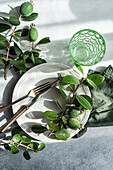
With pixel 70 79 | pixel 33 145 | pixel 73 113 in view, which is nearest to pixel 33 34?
pixel 70 79

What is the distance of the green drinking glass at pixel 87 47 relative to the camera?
2.94 feet

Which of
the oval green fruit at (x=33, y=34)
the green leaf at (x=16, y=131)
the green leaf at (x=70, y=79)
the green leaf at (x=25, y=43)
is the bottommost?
the green leaf at (x=16, y=131)

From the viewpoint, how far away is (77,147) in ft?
3.22

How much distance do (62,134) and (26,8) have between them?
1.60ft

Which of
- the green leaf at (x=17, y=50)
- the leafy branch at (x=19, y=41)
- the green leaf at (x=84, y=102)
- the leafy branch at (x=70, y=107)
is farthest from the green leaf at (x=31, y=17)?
the green leaf at (x=84, y=102)

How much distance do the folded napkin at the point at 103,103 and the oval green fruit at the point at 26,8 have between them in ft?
1.10

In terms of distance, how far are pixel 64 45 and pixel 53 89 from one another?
0.19 metres

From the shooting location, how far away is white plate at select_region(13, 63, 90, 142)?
0.85m

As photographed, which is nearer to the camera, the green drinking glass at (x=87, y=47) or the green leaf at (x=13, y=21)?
the green leaf at (x=13, y=21)

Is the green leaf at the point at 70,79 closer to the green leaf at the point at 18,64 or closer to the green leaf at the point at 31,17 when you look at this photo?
the green leaf at the point at 18,64

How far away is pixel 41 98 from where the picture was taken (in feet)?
2.86

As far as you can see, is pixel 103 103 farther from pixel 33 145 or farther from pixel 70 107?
pixel 33 145

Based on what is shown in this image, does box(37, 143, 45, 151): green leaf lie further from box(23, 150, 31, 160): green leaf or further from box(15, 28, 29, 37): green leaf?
box(15, 28, 29, 37): green leaf

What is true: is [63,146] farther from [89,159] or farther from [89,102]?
[89,102]
